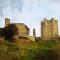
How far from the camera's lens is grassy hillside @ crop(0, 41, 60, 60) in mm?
16578

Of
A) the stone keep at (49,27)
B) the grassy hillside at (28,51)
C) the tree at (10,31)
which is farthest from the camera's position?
the stone keep at (49,27)

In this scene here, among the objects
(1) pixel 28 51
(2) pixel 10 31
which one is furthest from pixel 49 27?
(1) pixel 28 51

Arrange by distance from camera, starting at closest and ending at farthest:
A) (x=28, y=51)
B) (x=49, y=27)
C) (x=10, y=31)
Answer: (x=28, y=51) → (x=10, y=31) → (x=49, y=27)

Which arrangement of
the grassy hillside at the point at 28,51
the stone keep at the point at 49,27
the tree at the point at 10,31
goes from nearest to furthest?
the grassy hillside at the point at 28,51
the tree at the point at 10,31
the stone keep at the point at 49,27

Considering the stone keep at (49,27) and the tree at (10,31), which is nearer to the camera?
the tree at (10,31)

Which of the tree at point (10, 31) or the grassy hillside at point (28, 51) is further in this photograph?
the tree at point (10, 31)

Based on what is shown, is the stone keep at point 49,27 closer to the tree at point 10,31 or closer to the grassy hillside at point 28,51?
the tree at point 10,31

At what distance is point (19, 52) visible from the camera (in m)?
16.8

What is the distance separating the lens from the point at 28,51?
16875 millimetres

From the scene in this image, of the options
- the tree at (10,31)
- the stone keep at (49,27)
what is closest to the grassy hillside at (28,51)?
the tree at (10,31)

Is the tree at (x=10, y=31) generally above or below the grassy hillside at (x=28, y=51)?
above

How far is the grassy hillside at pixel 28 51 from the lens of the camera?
1658 cm

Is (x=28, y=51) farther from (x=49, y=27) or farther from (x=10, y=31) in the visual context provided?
(x=49, y=27)

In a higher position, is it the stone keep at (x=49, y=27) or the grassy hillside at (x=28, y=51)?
the stone keep at (x=49, y=27)
